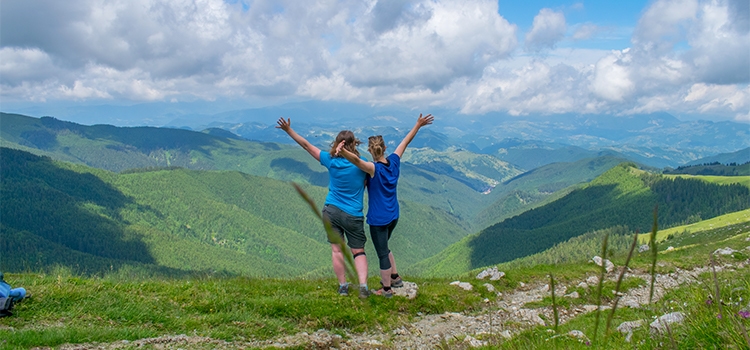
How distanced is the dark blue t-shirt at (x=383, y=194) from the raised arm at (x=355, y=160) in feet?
1.20

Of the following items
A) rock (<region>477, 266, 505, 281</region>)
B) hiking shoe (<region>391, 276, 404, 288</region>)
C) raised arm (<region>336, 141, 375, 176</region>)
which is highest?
raised arm (<region>336, 141, 375, 176</region>)

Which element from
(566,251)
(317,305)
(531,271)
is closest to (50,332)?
(317,305)

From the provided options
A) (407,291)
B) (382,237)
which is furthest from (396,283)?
(382,237)

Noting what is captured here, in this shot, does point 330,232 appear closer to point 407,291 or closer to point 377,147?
point 377,147

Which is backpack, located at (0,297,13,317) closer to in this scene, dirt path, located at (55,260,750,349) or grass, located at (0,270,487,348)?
grass, located at (0,270,487,348)

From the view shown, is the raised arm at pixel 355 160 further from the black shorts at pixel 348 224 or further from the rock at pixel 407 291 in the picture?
the rock at pixel 407 291

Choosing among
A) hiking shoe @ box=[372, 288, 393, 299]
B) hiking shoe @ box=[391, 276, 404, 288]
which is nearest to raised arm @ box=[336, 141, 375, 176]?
hiking shoe @ box=[372, 288, 393, 299]

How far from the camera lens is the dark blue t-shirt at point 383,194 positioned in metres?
10.0

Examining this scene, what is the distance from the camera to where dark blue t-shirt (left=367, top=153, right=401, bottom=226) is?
10035mm

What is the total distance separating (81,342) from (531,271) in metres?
14.6

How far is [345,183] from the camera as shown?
389 inches

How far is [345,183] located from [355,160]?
1277mm

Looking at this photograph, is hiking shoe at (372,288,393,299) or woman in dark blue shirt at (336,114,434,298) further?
hiking shoe at (372,288,393,299)

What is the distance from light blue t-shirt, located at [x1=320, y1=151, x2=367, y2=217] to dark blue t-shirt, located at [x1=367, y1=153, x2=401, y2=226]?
0.29m
